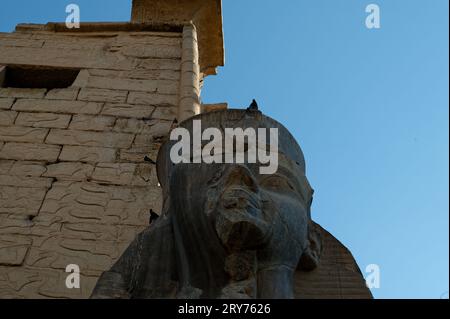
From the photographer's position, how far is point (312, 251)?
2.84 metres

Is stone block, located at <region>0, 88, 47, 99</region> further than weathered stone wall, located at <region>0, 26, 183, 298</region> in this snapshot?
Yes

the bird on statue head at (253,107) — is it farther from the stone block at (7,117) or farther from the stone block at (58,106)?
the stone block at (7,117)

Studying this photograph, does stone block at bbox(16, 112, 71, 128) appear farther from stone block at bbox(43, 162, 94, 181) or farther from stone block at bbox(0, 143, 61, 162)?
stone block at bbox(43, 162, 94, 181)

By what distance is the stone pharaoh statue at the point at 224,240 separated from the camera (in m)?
2.56

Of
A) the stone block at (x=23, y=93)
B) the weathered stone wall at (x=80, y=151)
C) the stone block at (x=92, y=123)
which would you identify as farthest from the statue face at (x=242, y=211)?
the stone block at (x=23, y=93)

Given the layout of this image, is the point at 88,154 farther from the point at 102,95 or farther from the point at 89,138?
the point at 102,95

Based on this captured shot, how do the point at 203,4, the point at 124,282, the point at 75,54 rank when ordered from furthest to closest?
the point at 203,4 < the point at 75,54 < the point at 124,282

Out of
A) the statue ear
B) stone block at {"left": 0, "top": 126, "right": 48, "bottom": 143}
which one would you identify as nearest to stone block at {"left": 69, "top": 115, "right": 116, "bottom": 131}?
stone block at {"left": 0, "top": 126, "right": 48, "bottom": 143}

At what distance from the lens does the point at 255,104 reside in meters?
3.43

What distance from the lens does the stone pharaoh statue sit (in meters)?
2.56

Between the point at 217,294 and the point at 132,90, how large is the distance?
3831 mm

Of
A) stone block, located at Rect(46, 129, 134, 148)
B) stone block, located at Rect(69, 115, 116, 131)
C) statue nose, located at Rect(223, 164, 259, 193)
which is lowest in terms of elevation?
statue nose, located at Rect(223, 164, 259, 193)
